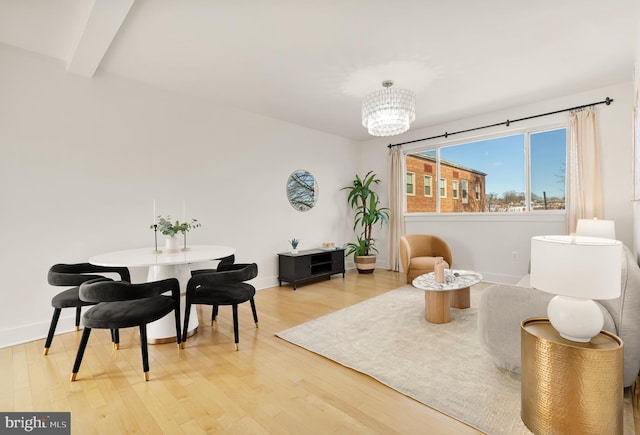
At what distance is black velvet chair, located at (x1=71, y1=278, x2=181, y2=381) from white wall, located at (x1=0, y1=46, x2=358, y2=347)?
1295 mm

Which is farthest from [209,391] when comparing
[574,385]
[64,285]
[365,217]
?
[365,217]

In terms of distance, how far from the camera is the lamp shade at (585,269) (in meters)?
1.25

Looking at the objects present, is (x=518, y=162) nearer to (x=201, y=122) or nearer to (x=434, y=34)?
(x=434, y=34)

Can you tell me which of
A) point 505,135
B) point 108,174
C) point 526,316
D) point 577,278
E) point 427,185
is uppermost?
point 505,135

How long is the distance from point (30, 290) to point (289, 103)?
11.4 feet

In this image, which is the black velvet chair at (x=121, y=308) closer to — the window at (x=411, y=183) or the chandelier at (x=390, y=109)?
the chandelier at (x=390, y=109)

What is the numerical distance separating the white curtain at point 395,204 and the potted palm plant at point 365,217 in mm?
201

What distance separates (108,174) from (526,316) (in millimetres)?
3968

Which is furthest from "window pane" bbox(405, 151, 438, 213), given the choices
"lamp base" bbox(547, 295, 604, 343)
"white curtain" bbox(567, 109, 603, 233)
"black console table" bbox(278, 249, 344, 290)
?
"lamp base" bbox(547, 295, 604, 343)

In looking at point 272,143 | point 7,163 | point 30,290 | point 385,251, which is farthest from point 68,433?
point 385,251

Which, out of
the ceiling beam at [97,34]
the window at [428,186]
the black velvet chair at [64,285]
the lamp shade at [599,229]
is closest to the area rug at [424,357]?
the lamp shade at [599,229]

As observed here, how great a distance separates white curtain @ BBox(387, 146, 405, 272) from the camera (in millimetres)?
5617

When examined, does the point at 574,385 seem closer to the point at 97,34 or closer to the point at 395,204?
the point at 97,34

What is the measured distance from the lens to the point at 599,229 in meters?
3.16
